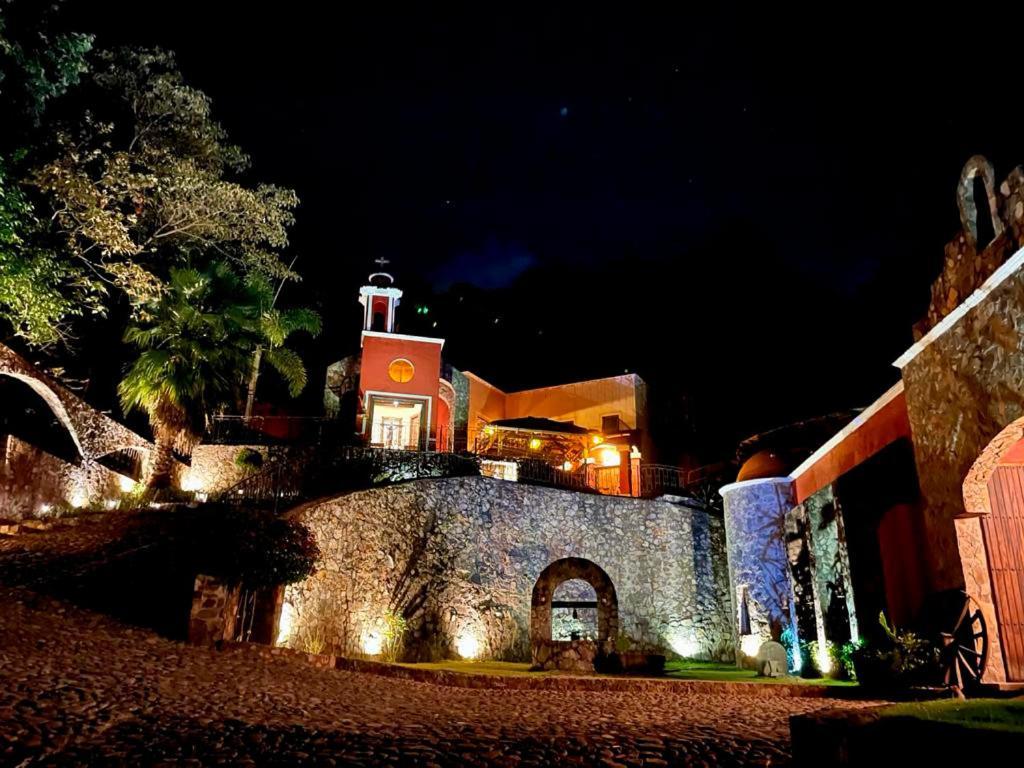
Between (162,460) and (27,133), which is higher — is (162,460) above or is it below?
below

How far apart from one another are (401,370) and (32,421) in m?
11.1

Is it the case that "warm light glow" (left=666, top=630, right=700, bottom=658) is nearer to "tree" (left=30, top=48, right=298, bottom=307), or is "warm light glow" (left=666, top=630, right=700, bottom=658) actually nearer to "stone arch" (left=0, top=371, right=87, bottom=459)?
"tree" (left=30, top=48, right=298, bottom=307)

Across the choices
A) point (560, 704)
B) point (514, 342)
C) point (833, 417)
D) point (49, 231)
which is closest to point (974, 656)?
point (560, 704)

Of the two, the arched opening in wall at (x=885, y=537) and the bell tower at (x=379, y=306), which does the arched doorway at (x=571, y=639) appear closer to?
the arched opening in wall at (x=885, y=537)

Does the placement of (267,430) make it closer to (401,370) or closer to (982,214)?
(401,370)

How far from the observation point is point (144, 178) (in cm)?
1161

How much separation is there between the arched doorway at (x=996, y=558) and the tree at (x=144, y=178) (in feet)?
42.8

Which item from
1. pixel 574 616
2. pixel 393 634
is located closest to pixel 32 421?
pixel 393 634

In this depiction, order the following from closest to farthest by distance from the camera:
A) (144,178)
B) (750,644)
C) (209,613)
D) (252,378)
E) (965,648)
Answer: (965,648), (209,613), (144,178), (750,644), (252,378)

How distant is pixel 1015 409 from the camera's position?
6.32m

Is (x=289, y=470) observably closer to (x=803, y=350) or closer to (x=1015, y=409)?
(x=1015, y=409)

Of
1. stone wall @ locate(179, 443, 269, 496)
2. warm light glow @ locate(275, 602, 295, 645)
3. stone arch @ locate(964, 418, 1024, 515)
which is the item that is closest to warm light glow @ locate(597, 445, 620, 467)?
stone wall @ locate(179, 443, 269, 496)

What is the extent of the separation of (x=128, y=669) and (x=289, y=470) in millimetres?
12705

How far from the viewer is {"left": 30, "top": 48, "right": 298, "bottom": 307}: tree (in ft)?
36.9
